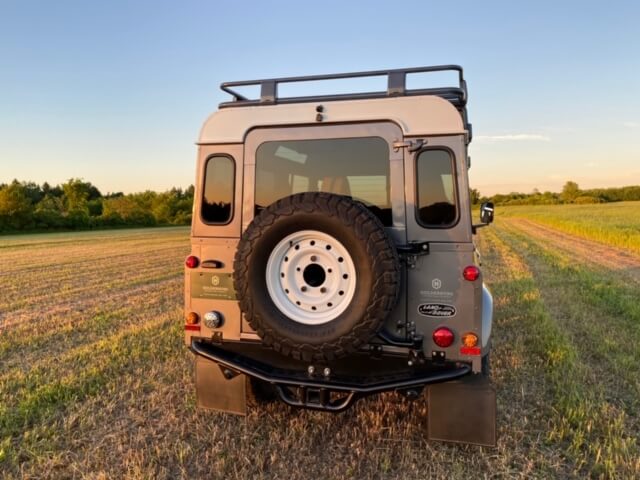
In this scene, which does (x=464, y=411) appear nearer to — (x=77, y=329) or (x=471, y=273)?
(x=471, y=273)

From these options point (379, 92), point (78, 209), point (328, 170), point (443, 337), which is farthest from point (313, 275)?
point (78, 209)

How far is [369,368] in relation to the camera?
326 centimetres

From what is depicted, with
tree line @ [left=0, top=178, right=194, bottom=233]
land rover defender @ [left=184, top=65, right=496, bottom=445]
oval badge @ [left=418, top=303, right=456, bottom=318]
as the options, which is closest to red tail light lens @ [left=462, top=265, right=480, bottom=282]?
land rover defender @ [left=184, top=65, right=496, bottom=445]

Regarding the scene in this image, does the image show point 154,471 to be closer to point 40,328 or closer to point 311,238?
point 311,238

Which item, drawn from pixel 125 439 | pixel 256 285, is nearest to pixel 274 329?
pixel 256 285

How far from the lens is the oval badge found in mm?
3082

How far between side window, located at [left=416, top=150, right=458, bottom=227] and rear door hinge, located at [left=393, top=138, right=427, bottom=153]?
0.06 m

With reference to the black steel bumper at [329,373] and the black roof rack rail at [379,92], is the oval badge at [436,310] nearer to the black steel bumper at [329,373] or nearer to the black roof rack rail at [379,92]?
the black steel bumper at [329,373]

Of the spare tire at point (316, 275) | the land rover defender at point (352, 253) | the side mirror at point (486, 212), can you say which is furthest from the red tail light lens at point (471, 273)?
the side mirror at point (486, 212)

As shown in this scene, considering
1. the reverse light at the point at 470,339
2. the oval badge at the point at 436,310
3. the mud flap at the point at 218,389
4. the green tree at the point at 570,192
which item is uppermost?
the green tree at the point at 570,192

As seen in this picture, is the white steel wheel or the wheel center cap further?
the wheel center cap

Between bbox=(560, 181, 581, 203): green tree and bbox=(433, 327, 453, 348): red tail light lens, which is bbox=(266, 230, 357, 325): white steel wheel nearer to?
bbox=(433, 327, 453, 348): red tail light lens

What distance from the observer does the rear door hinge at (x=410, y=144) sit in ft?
10.3

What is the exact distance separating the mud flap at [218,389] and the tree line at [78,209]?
4853 cm
